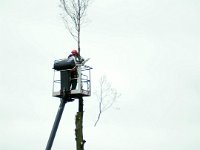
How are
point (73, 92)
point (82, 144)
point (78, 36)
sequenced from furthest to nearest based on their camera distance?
point (78, 36), point (73, 92), point (82, 144)

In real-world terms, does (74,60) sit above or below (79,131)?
above

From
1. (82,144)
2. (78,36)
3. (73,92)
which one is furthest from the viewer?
(78,36)

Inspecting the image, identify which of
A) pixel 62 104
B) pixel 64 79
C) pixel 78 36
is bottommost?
pixel 62 104

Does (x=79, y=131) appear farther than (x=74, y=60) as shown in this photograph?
No

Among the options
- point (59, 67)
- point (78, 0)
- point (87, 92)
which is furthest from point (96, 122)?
point (78, 0)

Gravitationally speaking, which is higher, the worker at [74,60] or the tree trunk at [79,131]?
the worker at [74,60]

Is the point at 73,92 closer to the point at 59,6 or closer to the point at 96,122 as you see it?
the point at 96,122

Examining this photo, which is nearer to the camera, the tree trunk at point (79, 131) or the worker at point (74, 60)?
the tree trunk at point (79, 131)

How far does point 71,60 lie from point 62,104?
2184 mm

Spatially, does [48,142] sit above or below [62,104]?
below

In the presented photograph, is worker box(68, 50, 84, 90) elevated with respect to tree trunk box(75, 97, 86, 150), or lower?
elevated

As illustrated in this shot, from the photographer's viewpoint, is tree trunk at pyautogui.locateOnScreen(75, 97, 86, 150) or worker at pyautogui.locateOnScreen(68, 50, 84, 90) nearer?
tree trunk at pyautogui.locateOnScreen(75, 97, 86, 150)

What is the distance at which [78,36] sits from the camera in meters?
20.4

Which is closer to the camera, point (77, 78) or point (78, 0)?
point (77, 78)
